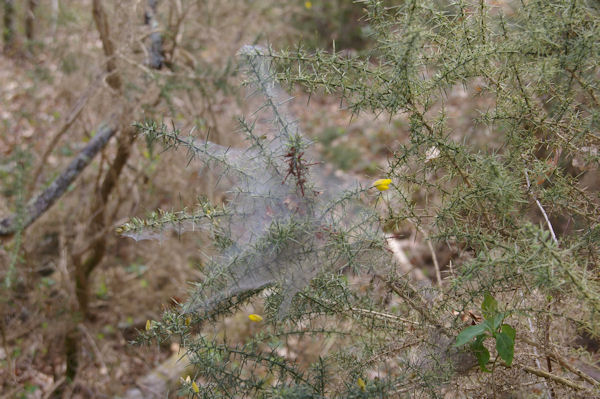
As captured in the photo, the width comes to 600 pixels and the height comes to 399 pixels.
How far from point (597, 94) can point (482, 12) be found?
0.36 m

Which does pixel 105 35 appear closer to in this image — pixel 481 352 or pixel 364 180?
pixel 364 180

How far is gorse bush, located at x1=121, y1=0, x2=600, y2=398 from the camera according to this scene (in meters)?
1.08

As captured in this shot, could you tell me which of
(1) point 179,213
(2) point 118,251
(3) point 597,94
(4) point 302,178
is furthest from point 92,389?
(3) point 597,94

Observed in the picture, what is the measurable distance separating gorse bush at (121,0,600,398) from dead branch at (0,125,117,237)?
1.69m

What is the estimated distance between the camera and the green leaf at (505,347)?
1.07 m

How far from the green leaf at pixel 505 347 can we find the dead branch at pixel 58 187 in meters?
2.19

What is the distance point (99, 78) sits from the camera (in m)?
2.70

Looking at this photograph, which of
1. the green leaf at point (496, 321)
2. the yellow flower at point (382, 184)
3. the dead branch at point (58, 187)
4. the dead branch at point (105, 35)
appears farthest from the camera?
the dead branch at point (105, 35)

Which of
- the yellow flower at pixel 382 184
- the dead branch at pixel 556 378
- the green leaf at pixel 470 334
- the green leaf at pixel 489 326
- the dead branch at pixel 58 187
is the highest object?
the dead branch at pixel 58 187

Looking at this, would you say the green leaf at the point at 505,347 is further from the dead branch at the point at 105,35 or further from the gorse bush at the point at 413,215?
the dead branch at the point at 105,35

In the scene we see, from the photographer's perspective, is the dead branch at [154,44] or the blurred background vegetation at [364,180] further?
the dead branch at [154,44]

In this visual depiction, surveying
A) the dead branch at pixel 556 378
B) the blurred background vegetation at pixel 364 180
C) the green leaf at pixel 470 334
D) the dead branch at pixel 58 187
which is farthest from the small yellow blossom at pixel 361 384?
the dead branch at pixel 58 187

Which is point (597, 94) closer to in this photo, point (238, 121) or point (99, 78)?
point (238, 121)

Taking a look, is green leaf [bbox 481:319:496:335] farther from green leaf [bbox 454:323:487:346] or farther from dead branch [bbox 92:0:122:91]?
dead branch [bbox 92:0:122:91]
